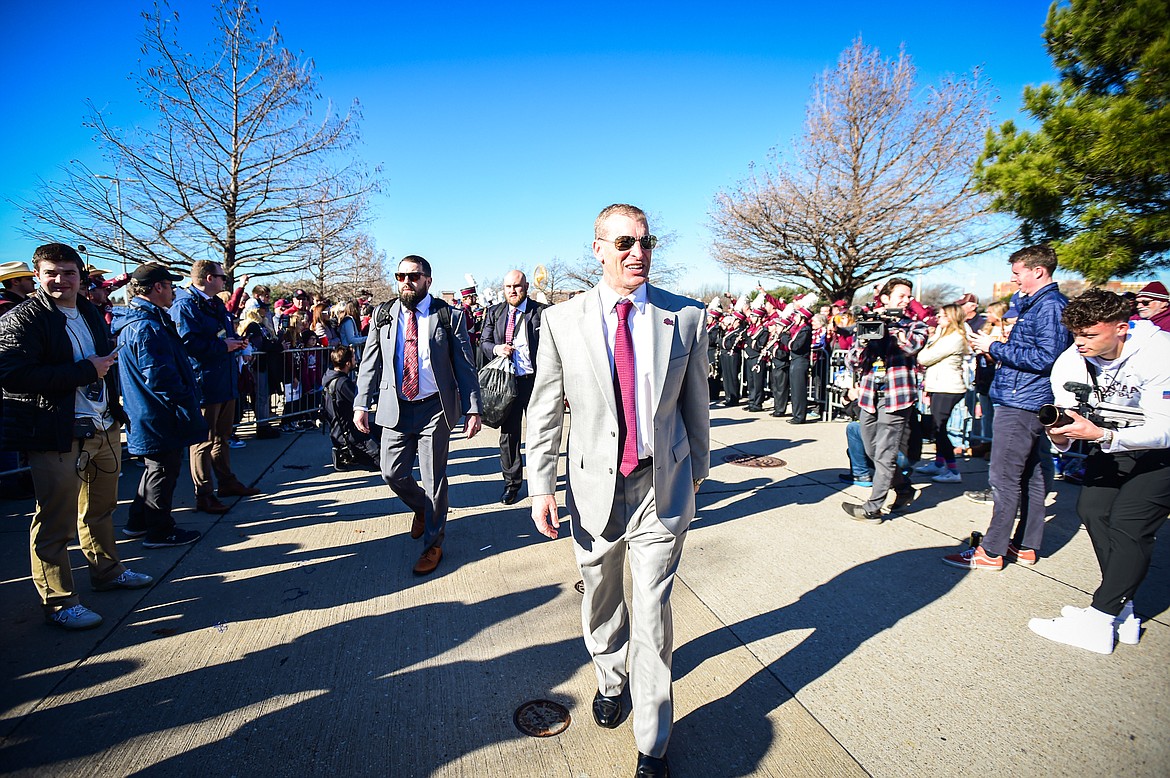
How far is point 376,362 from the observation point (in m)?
4.40

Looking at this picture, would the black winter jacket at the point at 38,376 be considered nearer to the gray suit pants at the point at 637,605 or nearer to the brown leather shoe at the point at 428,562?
the brown leather shoe at the point at 428,562

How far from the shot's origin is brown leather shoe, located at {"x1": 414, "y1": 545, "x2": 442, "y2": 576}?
4.20 metres

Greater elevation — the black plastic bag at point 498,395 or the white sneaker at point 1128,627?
the black plastic bag at point 498,395

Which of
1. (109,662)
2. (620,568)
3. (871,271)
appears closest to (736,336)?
(620,568)

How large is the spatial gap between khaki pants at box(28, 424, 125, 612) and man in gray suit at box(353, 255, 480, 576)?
158 cm

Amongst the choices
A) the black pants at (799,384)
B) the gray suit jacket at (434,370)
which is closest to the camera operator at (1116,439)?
the gray suit jacket at (434,370)

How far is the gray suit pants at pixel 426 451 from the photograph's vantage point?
170 inches

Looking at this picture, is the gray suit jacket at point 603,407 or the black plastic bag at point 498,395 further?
the black plastic bag at point 498,395

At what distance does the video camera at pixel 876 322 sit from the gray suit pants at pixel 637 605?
350 cm

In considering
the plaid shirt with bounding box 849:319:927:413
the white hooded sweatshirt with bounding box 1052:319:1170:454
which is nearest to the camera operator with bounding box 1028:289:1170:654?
the white hooded sweatshirt with bounding box 1052:319:1170:454

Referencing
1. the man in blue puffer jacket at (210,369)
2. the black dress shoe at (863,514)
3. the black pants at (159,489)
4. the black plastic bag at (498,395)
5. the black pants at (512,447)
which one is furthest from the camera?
the black pants at (512,447)

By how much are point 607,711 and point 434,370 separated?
8.70 ft

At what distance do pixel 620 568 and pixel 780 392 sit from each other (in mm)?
8882

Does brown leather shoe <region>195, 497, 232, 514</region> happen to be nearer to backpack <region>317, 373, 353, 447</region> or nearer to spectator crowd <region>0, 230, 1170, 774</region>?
spectator crowd <region>0, 230, 1170, 774</region>
